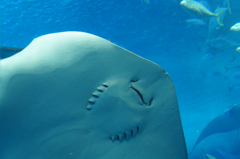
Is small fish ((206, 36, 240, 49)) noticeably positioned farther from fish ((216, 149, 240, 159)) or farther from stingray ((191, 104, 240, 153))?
fish ((216, 149, 240, 159))

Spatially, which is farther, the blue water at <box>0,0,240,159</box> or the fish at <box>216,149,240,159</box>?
the fish at <box>216,149,240,159</box>

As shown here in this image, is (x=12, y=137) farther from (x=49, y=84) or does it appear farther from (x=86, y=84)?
(x=86, y=84)

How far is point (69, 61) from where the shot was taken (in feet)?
2.93

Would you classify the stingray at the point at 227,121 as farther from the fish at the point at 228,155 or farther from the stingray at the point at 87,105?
the stingray at the point at 87,105

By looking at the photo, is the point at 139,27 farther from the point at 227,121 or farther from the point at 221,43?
the point at 227,121

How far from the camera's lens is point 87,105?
92 cm

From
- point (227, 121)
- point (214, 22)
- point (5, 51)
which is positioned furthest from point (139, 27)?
point (227, 121)

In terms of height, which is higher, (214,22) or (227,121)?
(214,22)

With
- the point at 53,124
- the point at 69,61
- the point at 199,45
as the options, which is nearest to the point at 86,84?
the point at 69,61

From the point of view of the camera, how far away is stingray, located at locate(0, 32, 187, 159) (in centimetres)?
87

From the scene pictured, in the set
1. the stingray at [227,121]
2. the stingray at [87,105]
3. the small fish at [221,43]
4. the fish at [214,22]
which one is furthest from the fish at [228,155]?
the stingray at [87,105]

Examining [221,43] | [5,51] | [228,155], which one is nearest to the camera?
[5,51]

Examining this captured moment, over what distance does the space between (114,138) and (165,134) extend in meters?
0.33

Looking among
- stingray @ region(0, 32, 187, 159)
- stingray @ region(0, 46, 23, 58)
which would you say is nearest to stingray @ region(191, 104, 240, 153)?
stingray @ region(0, 32, 187, 159)
